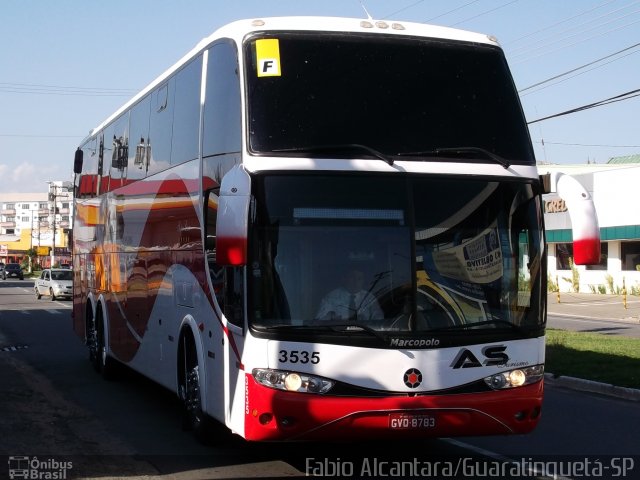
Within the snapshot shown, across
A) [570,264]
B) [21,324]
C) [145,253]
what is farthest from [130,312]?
[570,264]

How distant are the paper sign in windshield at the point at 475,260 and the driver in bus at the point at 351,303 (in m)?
0.62

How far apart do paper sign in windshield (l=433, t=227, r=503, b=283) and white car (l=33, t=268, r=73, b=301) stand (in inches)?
1561

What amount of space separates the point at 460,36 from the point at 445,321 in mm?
2708

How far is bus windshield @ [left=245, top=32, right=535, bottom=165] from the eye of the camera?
7.68 metres

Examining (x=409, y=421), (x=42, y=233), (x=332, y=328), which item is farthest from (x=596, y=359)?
(x=42, y=233)

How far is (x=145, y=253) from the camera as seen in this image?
1170cm

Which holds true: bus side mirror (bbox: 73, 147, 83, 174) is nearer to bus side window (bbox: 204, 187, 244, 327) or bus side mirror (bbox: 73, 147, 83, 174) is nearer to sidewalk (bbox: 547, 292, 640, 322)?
bus side window (bbox: 204, 187, 244, 327)

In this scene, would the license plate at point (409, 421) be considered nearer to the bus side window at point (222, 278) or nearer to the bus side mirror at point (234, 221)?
the bus side window at point (222, 278)

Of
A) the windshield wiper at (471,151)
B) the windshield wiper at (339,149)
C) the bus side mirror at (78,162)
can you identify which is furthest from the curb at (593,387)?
the bus side mirror at (78,162)

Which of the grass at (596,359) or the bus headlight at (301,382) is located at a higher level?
the bus headlight at (301,382)

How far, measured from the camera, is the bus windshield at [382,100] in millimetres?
7684

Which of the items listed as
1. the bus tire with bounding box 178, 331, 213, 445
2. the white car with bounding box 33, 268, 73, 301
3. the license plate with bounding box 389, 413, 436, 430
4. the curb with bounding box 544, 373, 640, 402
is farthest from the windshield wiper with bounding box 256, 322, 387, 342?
the white car with bounding box 33, 268, 73, 301

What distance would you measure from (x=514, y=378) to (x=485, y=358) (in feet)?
1.12

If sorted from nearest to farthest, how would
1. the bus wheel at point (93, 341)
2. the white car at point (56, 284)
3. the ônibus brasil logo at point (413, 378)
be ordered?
the ônibus brasil logo at point (413, 378) < the bus wheel at point (93, 341) < the white car at point (56, 284)
